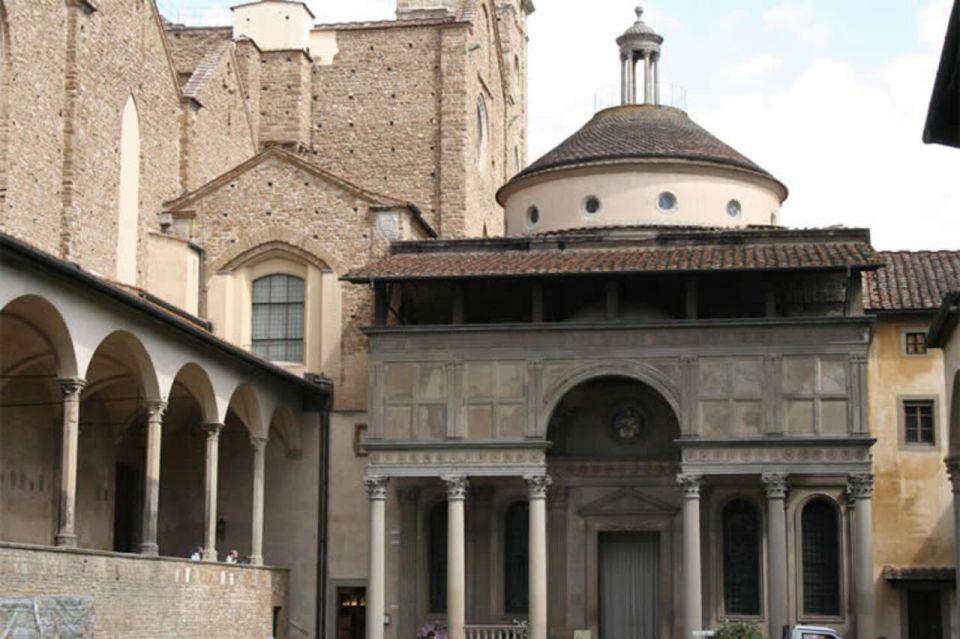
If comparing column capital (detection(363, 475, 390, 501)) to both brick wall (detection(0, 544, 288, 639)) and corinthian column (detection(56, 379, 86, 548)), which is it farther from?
corinthian column (detection(56, 379, 86, 548))

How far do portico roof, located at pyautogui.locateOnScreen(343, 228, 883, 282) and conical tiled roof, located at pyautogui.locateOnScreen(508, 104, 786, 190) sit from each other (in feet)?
6.71

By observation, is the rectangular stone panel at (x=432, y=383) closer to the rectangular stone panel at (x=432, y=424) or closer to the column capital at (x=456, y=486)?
the rectangular stone panel at (x=432, y=424)

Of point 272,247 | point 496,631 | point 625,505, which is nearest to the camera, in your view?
point 496,631

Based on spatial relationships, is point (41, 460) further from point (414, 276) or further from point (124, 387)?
point (414, 276)

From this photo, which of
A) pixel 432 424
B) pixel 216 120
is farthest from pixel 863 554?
pixel 216 120

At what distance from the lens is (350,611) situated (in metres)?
39.0

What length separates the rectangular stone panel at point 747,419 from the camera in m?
33.9

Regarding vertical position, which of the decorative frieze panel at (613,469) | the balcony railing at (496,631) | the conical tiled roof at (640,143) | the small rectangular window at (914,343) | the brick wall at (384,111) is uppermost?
the brick wall at (384,111)

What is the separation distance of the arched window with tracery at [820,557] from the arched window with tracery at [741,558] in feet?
3.35

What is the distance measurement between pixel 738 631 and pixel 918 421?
7421mm

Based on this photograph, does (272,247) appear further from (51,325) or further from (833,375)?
(833,375)

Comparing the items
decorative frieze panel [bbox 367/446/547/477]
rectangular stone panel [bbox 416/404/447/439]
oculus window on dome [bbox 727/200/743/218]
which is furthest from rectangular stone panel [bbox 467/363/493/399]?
oculus window on dome [bbox 727/200/743/218]

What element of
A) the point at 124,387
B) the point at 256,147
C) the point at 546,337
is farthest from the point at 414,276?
the point at 256,147

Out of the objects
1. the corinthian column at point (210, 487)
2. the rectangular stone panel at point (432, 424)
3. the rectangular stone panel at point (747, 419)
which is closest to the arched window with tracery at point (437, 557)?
the rectangular stone panel at point (432, 424)
